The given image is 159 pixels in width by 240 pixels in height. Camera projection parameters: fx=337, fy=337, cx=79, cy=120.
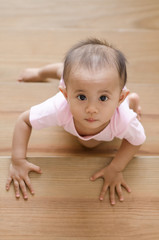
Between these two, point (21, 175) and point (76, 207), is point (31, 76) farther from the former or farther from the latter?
point (76, 207)

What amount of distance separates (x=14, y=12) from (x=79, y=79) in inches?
38.7

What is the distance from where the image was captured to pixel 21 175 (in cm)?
104

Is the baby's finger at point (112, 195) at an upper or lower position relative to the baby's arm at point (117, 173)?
lower

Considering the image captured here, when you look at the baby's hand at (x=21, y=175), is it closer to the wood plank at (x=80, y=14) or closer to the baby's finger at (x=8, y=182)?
the baby's finger at (x=8, y=182)

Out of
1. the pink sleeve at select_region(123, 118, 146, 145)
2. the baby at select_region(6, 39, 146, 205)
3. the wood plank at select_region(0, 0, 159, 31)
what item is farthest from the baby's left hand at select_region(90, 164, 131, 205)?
the wood plank at select_region(0, 0, 159, 31)

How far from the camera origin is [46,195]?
101 centimetres

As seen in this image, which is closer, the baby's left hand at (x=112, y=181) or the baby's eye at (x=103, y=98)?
the baby's eye at (x=103, y=98)

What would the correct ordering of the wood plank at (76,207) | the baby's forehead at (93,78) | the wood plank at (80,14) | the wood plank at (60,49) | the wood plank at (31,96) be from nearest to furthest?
the baby's forehead at (93,78) → the wood plank at (76,207) → the wood plank at (31,96) → the wood plank at (60,49) → the wood plank at (80,14)

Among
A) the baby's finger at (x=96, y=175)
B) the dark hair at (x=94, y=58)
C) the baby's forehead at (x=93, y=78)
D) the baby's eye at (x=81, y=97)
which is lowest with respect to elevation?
the baby's finger at (x=96, y=175)

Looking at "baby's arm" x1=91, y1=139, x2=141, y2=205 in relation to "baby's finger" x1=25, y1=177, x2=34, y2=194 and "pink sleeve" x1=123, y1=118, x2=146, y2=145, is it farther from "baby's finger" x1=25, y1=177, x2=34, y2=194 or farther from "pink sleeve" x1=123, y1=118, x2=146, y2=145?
"baby's finger" x1=25, y1=177, x2=34, y2=194

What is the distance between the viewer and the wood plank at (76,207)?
967 millimetres

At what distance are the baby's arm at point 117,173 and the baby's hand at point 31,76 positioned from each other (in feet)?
1.82

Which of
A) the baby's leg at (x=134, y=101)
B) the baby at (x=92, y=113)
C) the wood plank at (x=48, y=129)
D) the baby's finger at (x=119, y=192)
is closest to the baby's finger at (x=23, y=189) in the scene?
the baby at (x=92, y=113)

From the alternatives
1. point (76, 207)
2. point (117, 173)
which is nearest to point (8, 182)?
point (76, 207)
